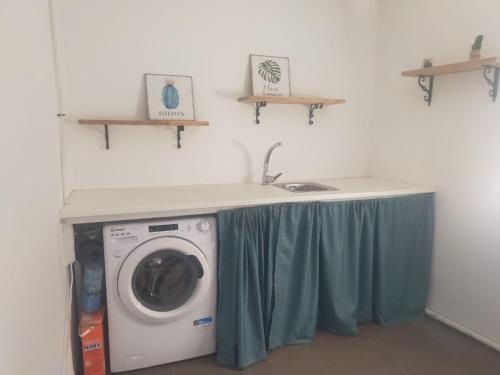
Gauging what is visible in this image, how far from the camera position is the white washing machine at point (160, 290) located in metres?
1.72

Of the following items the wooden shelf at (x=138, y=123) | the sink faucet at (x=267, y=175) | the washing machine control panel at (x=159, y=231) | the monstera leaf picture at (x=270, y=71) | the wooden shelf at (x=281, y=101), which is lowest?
the washing machine control panel at (x=159, y=231)

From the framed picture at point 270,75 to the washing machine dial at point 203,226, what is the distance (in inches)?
44.4

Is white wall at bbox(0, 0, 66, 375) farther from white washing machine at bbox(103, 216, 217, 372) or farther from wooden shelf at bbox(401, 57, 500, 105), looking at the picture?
wooden shelf at bbox(401, 57, 500, 105)

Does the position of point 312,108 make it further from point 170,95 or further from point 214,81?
point 170,95

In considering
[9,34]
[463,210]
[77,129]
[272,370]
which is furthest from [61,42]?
[463,210]

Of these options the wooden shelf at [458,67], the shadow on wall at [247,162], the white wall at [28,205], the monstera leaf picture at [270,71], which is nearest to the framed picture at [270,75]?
the monstera leaf picture at [270,71]

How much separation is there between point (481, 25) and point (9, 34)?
240 cm

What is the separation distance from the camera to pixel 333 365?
192cm

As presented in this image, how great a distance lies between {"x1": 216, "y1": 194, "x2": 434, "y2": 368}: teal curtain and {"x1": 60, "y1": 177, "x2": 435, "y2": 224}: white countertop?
2.0 inches

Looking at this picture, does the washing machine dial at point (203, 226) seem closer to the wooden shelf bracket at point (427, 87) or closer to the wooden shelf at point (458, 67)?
the wooden shelf at point (458, 67)

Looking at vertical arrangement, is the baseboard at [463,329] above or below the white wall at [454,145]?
below

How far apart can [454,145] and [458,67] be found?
1.67 feet

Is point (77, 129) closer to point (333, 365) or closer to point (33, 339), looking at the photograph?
point (33, 339)

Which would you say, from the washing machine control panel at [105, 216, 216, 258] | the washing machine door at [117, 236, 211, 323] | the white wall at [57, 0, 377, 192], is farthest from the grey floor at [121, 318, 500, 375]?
the white wall at [57, 0, 377, 192]
